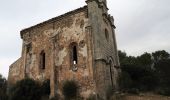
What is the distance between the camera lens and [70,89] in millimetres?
18078

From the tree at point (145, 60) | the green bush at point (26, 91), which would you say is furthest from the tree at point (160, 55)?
the green bush at point (26, 91)

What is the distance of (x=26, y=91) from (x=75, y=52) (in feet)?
19.1

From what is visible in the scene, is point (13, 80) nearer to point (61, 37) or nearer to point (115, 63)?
point (61, 37)

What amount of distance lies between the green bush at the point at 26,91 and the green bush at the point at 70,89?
9.41ft

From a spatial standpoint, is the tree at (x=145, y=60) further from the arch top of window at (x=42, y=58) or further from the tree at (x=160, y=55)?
the arch top of window at (x=42, y=58)

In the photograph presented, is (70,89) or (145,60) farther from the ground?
(145,60)

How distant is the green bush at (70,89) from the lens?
Answer: 17.9 m

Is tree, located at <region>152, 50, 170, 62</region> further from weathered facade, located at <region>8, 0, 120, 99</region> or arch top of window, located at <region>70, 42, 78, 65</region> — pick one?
arch top of window, located at <region>70, 42, 78, 65</region>

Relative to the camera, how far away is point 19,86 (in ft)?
63.3

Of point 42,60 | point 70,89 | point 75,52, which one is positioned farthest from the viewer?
point 42,60

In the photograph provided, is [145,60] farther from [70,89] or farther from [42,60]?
[70,89]

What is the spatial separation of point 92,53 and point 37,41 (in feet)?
25.1

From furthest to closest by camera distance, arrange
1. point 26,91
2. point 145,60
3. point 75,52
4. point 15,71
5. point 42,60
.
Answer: point 145,60 → point 15,71 → point 42,60 → point 75,52 → point 26,91

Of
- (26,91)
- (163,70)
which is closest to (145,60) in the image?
(163,70)
